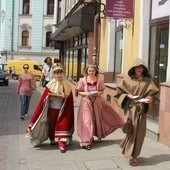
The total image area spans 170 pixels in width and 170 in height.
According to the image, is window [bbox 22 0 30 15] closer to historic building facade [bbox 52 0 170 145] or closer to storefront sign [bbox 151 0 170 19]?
historic building facade [bbox 52 0 170 145]

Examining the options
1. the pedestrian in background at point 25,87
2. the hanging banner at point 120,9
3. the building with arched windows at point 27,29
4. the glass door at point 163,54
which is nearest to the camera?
the glass door at point 163,54

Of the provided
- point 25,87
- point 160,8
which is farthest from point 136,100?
point 25,87

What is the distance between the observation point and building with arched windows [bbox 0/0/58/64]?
50.6 metres

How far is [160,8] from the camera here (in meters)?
9.53

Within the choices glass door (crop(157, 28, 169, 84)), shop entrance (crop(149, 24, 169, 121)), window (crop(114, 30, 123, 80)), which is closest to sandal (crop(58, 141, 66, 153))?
shop entrance (crop(149, 24, 169, 121))

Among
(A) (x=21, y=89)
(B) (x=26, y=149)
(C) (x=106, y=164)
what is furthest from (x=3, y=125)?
(C) (x=106, y=164)

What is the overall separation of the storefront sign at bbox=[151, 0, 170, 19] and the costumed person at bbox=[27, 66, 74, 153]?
2792 mm

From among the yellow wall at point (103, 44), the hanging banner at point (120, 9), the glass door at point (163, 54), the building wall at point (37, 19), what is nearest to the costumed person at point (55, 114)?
the glass door at point (163, 54)

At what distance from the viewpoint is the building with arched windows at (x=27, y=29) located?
166ft

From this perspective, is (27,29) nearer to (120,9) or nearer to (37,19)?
(37,19)

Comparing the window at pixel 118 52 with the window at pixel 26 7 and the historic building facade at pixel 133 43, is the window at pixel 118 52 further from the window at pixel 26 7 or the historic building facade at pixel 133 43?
the window at pixel 26 7

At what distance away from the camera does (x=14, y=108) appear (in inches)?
610

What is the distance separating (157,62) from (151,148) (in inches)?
100

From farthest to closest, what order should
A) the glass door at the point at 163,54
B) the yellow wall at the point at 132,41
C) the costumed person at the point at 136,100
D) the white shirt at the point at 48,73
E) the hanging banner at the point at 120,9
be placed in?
the white shirt at the point at 48,73
the hanging banner at the point at 120,9
the yellow wall at the point at 132,41
the glass door at the point at 163,54
the costumed person at the point at 136,100
